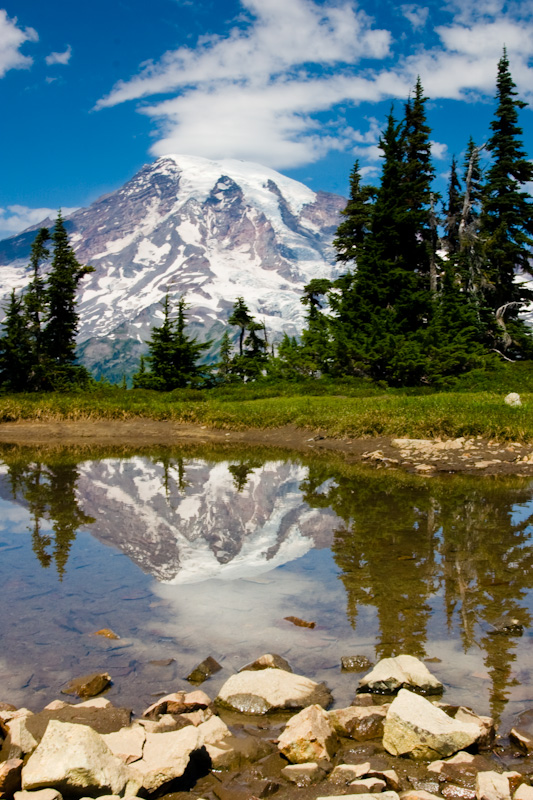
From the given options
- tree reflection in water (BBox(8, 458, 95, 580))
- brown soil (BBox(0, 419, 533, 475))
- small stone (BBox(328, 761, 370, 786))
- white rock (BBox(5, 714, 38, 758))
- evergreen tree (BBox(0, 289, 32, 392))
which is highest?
evergreen tree (BBox(0, 289, 32, 392))

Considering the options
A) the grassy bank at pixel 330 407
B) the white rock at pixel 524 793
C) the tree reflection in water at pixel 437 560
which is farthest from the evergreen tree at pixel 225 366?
the white rock at pixel 524 793

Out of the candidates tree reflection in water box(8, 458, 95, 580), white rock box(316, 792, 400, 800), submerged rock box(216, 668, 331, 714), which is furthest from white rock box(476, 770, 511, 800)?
tree reflection in water box(8, 458, 95, 580)

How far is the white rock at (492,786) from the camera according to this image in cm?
389

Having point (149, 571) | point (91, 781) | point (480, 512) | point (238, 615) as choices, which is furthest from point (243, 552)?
point (91, 781)

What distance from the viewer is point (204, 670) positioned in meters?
5.83

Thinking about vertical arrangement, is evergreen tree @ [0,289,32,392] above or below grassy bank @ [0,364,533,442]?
above

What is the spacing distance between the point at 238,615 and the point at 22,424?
26.1 m

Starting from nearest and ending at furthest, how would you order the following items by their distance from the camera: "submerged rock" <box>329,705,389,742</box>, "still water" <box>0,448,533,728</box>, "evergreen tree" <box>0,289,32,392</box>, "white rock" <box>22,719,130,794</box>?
"white rock" <box>22,719,130,794</box>, "submerged rock" <box>329,705,389,742</box>, "still water" <box>0,448,533,728</box>, "evergreen tree" <box>0,289,32,392</box>

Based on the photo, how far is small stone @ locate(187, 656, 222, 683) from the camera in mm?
5748

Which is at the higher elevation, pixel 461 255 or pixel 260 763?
pixel 461 255

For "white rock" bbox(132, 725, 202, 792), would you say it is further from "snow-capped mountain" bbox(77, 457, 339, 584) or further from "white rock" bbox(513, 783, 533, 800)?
"snow-capped mountain" bbox(77, 457, 339, 584)

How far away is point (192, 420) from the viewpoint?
29.9 metres

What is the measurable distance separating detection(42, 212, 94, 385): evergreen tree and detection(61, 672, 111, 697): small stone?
39641 millimetres

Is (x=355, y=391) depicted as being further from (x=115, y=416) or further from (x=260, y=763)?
(x=260, y=763)
